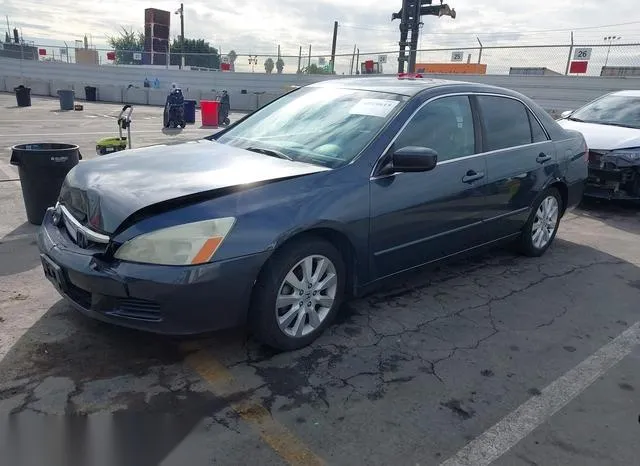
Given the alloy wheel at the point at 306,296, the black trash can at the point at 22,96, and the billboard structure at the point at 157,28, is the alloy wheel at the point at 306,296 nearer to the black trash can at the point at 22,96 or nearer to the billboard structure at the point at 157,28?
the black trash can at the point at 22,96

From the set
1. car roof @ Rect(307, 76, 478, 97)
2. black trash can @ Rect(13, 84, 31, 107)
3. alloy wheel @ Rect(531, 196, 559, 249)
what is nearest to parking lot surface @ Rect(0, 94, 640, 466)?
alloy wheel @ Rect(531, 196, 559, 249)

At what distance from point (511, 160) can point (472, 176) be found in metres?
0.68

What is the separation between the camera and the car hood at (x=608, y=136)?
729 centimetres

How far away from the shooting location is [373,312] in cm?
395

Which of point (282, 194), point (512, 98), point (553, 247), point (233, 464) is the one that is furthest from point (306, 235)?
point (553, 247)

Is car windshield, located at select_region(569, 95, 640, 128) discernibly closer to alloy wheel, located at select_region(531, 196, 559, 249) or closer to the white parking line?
alloy wheel, located at select_region(531, 196, 559, 249)

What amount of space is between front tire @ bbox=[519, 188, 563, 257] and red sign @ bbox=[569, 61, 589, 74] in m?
14.5

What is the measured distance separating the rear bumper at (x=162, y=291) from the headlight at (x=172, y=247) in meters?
0.04

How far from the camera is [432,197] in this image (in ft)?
12.6

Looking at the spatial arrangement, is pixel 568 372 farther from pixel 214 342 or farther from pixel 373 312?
pixel 214 342

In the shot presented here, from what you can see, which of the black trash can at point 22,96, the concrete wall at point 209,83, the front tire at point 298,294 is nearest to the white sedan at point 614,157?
the front tire at point 298,294

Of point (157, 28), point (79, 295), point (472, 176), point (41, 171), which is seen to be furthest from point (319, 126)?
point (157, 28)

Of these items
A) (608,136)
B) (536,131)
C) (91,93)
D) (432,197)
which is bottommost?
(91,93)

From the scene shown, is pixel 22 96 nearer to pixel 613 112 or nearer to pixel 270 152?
pixel 613 112
